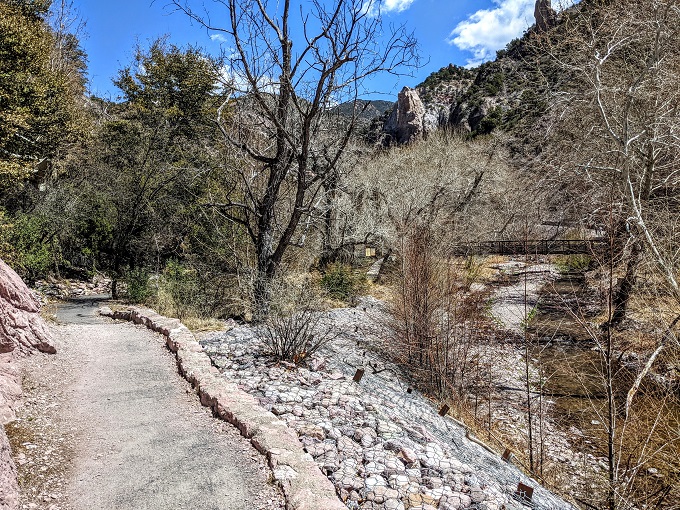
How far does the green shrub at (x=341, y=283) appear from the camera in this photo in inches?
515

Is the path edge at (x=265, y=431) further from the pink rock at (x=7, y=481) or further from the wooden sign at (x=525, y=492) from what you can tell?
the wooden sign at (x=525, y=492)

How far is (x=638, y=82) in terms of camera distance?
791cm

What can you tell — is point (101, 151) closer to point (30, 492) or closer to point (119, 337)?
point (119, 337)

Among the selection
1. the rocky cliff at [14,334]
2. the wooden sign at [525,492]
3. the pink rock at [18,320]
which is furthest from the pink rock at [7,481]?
the wooden sign at [525,492]

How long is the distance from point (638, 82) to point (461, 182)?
46.8 feet

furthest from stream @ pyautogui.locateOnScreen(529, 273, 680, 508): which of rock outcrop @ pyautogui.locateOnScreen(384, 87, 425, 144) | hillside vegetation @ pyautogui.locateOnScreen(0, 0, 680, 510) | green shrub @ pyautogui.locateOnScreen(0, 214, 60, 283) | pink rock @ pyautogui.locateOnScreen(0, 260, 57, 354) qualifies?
rock outcrop @ pyautogui.locateOnScreen(384, 87, 425, 144)

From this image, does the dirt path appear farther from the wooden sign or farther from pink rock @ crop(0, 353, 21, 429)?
the wooden sign

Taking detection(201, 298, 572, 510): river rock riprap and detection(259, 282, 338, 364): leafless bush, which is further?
detection(259, 282, 338, 364): leafless bush

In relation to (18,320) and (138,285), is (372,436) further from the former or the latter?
(138,285)

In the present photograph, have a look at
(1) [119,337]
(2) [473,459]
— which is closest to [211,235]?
(1) [119,337]

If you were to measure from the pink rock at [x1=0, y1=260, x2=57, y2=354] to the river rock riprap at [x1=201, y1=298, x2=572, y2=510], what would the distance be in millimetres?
2096

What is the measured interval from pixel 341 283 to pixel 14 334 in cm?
901

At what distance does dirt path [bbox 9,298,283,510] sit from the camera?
2.98 meters

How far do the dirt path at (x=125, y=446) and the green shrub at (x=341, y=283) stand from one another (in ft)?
24.9
